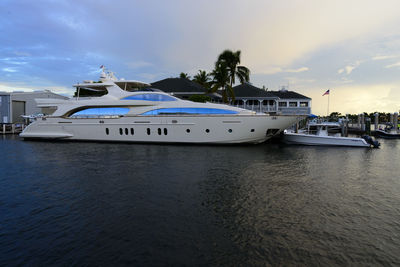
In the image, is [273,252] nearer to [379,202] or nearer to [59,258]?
[59,258]

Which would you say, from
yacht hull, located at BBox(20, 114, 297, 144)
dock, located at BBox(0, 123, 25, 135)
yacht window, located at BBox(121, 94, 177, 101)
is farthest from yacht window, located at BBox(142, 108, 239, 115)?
dock, located at BBox(0, 123, 25, 135)

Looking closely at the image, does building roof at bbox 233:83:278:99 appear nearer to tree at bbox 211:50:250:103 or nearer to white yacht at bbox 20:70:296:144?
tree at bbox 211:50:250:103

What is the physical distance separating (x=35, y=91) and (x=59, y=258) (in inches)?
1942

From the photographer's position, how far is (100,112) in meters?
21.8

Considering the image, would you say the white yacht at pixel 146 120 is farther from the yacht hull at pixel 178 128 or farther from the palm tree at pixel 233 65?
the palm tree at pixel 233 65

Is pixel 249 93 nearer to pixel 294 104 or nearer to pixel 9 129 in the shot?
pixel 294 104

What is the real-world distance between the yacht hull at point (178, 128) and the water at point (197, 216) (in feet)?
24.7

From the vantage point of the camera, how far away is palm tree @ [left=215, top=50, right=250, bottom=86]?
3155 cm

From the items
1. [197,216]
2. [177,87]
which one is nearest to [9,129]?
[177,87]

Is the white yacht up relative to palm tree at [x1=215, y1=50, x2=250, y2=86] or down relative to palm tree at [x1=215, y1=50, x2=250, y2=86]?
down

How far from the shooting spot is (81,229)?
554 cm

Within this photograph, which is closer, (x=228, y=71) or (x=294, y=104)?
(x=228, y=71)

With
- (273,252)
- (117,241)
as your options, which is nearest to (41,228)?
(117,241)

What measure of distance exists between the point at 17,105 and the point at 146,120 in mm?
35378
